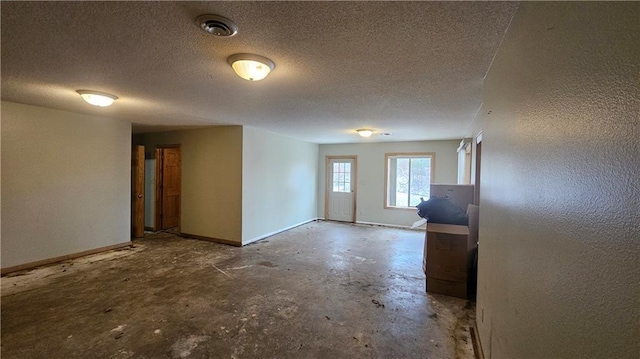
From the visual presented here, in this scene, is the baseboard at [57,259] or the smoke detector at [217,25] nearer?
the smoke detector at [217,25]

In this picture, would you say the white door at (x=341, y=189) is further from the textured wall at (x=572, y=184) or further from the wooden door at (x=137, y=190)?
the textured wall at (x=572, y=184)

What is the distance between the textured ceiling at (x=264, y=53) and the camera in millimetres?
1476

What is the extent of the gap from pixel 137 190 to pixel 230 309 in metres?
4.36

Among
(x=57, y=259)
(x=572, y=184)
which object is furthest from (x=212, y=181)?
(x=572, y=184)

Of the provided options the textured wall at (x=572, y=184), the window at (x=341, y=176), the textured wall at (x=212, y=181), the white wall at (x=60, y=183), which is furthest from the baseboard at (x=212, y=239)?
the textured wall at (x=572, y=184)

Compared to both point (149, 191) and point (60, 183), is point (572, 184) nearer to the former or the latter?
point (60, 183)

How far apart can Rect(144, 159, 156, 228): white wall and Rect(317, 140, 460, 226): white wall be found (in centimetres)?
471

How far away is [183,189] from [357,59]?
518cm

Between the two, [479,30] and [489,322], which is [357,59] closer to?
[479,30]

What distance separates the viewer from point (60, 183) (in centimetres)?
416

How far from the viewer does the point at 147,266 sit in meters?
4.04

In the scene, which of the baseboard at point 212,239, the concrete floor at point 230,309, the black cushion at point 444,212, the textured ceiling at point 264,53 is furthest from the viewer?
the baseboard at point 212,239

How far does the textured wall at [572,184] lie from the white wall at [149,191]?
7.09 metres

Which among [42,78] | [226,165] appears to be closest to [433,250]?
[226,165]
